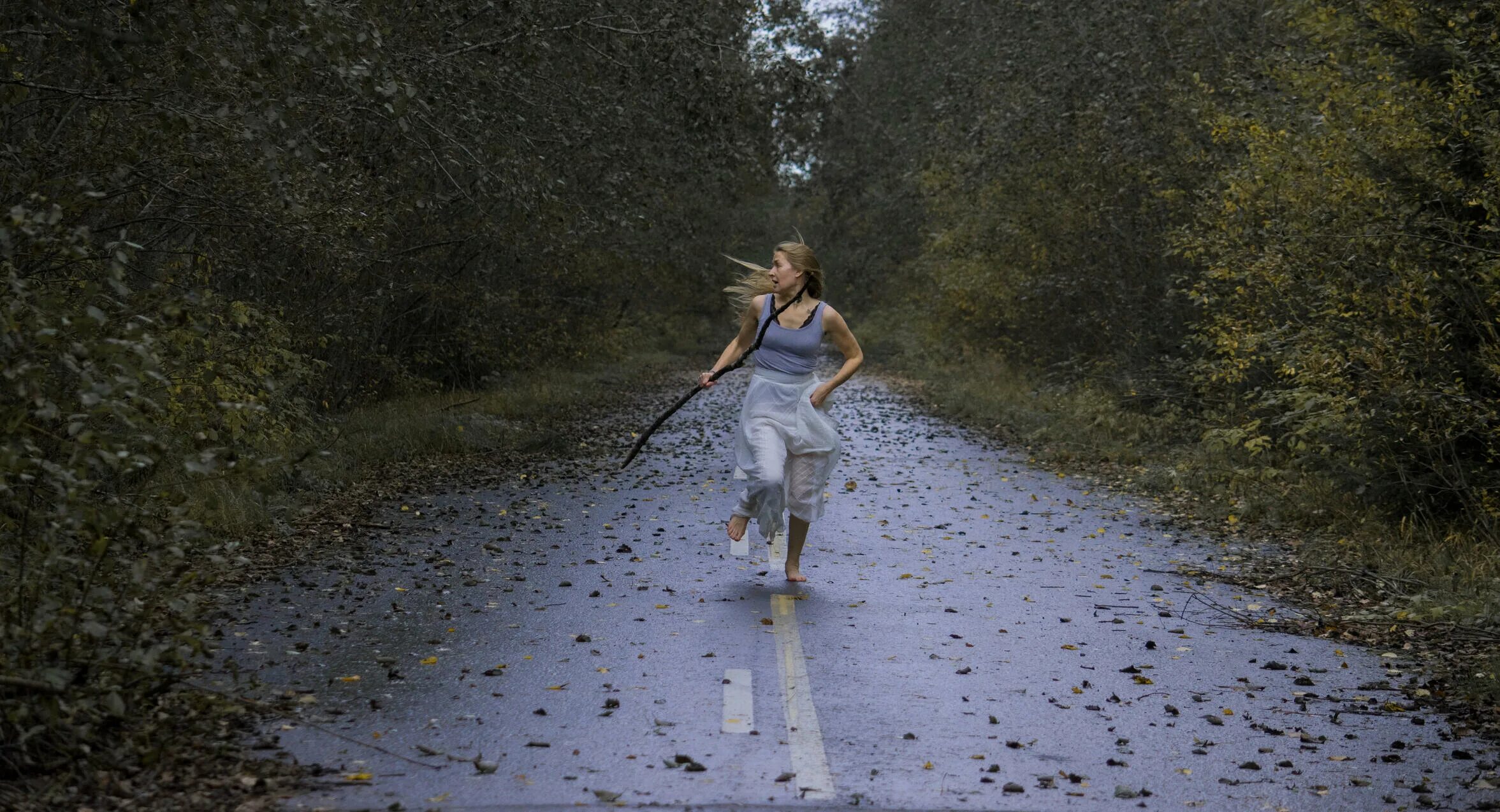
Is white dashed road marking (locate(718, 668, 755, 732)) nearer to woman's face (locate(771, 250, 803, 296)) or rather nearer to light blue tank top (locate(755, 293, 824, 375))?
light blue tank top (locate(755, 293, 824, 375))

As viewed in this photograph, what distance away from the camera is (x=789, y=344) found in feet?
31.9

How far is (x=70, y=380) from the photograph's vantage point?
8172 millimetres

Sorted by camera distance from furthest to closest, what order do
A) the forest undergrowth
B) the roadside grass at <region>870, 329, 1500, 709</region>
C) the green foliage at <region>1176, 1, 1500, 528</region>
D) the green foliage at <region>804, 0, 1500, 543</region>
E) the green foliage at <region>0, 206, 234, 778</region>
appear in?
the green foliage at <region>804, 0, 1500, 543</region> < the green foliage at <region>1176, 1, 1500, 528</region> < the roadside grass at <region>870, 329, 1500, 709</region> < the forest undergrowth < the green foliage at <region>0, 206, 234, 778</region>

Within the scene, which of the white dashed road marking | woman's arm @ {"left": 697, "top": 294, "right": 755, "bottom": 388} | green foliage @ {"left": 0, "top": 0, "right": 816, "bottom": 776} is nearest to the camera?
green foliage @ {"left": 0, "top": 0, "right": 816, "bottom": 776}

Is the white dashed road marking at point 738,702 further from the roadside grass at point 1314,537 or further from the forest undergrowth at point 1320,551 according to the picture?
the roadside grass at point 1314,537

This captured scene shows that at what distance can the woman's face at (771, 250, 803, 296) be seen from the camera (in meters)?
9.70

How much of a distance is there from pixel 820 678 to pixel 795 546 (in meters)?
2.67

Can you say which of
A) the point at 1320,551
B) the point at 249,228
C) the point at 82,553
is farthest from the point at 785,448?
the point at 82,553

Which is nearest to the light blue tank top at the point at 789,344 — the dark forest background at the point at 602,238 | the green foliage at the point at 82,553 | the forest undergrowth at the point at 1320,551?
the dark forest background at the point at 602,238

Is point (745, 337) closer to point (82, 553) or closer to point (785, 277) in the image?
point (785, 277)

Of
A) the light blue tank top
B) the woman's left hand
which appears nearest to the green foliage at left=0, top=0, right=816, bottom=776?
the light blue tank top

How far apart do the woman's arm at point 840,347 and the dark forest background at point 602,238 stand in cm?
297

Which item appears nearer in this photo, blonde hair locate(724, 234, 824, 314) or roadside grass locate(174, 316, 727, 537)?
blonde hair locate(724, 234, 824, 314)

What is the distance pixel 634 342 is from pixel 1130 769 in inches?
1560
